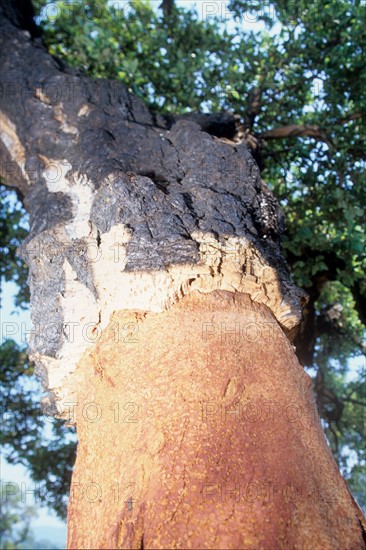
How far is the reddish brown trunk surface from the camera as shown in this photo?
1.56 metres

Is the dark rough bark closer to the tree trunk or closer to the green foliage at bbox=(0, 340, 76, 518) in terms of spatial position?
the tree trunk

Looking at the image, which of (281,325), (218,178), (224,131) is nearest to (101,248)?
(218,178)

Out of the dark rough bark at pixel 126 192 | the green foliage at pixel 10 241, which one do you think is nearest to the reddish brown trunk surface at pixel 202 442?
the dark rough bark at pixel 126 192

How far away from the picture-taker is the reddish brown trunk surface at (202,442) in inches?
61.3

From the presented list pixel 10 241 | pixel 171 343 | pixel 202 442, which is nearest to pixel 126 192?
pixel 171 343

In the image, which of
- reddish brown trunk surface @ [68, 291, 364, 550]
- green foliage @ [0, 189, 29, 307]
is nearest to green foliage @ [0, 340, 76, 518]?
green foliage @ [0, 189, 29, 307]

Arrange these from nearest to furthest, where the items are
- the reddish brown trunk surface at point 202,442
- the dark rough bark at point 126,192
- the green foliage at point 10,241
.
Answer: the reddish brown trunk surface at point 202,442 < the dark rough bark at point 126,192 < the green foliage at point 10,241

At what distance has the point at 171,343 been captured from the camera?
2.05 meters

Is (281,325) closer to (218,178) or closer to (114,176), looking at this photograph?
(218,178)

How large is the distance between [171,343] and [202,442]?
465 mm

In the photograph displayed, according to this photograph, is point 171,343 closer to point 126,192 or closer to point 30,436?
point 126,192

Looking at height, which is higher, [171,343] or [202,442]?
[171,343]

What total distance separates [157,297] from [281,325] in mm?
723

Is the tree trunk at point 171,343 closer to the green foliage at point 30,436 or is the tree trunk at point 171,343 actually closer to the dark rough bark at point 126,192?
the dark rough bark at point 126,192
